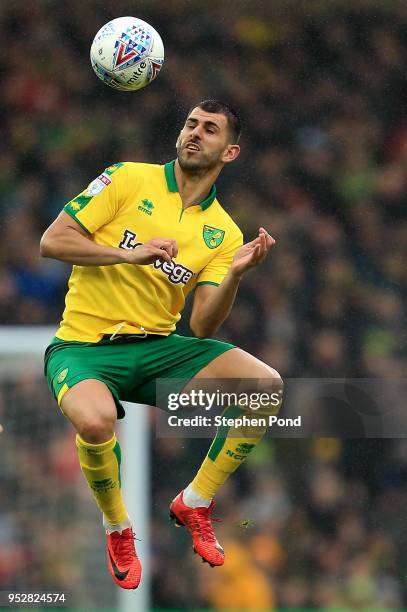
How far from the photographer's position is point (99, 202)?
5887mm

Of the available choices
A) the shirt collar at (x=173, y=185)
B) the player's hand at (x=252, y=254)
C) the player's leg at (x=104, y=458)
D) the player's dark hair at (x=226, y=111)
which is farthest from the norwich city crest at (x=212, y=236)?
the player's leg at (x=104, y=458)

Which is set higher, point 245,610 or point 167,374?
point 167,374

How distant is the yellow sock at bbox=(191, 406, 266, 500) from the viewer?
20.4 feet

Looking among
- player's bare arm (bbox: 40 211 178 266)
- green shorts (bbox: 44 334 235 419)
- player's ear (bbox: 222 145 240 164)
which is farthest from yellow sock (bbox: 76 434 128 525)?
player's ear (bbox: 222 145 240 164)

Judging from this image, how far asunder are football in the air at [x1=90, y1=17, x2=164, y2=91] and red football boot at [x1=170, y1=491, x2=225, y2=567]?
2.19 m

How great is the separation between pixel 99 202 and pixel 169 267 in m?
0.49

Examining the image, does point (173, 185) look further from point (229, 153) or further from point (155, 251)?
point (155, 251)

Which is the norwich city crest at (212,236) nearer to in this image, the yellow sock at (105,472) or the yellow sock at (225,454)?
the yellow sock at (225,454)

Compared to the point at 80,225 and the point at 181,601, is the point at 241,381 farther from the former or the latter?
the point at 181,601

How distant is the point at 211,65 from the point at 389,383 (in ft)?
14.0

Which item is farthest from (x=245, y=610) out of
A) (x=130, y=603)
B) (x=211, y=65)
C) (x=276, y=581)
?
(x=211, y=65)

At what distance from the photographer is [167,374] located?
6.05 m

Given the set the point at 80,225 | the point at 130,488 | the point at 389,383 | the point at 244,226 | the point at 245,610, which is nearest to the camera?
the point at 80,225

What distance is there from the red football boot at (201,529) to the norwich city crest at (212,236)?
1.34m
